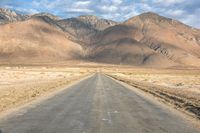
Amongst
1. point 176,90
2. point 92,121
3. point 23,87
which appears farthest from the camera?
point 176,90

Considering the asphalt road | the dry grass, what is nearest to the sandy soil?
the asphalt road

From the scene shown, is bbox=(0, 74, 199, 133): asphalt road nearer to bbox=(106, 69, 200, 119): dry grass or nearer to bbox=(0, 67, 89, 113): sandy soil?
bbox=(106, 69, 200, 119): dry grass

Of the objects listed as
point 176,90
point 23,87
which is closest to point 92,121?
point 23,87

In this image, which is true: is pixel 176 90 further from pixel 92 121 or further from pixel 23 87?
pixel 92 121

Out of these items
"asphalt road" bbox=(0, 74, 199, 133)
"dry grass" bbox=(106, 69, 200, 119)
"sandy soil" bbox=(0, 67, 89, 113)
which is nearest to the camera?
"asphalt road" bbox=(0, 74, 199, 133)

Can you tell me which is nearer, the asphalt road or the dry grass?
the asphalt road

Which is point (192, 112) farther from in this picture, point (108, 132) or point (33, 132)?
point (33, 132)

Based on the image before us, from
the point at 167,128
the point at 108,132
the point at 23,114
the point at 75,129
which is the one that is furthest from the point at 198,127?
the point at 23,114

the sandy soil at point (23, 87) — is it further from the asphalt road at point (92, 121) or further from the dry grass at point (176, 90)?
the dry grass at point (176, 90)

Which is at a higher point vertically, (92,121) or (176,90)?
(92,121)

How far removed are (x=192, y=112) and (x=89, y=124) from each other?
25.3 ft

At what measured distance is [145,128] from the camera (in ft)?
45.3

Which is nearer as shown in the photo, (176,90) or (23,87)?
(23,87)

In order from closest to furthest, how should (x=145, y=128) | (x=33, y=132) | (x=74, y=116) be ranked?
(x=33, y=132)
(x=145, y=128)
(x=74, y=116)
